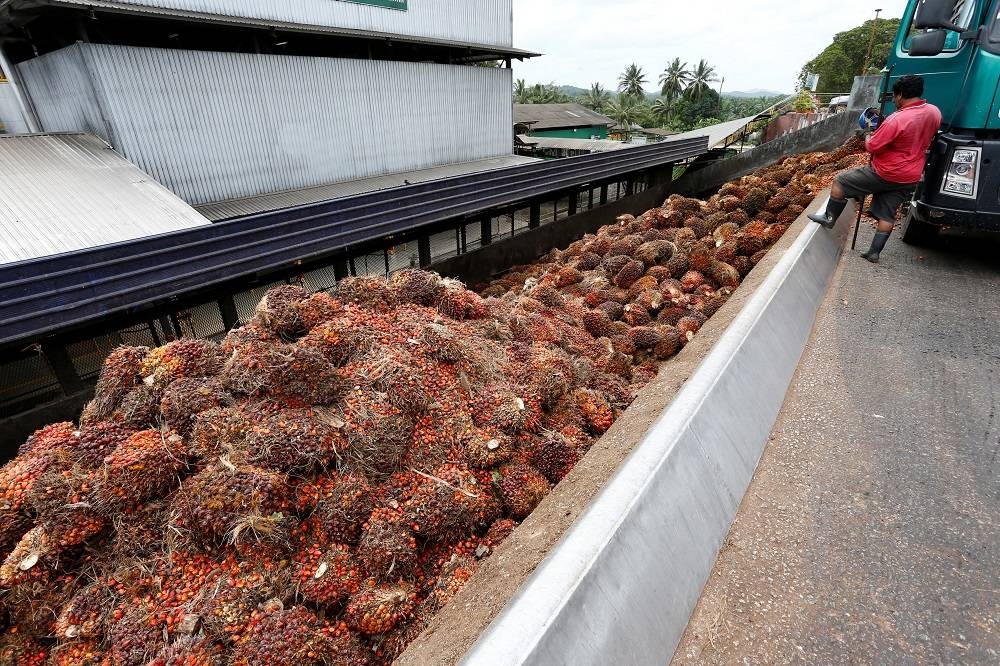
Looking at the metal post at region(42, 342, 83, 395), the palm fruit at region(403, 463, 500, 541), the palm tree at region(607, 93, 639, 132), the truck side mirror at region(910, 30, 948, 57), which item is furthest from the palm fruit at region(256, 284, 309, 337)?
the palm tree at region(607, 93, 639, 132)

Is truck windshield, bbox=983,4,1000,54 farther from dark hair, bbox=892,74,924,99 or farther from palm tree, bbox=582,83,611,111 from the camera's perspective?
palm tree, bbox=582,83,611,111

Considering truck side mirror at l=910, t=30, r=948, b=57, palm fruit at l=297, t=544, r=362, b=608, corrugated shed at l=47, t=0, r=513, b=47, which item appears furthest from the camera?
corrugated shed at l=47, t=0, r=513, b=47

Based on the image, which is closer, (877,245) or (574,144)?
(877,245)

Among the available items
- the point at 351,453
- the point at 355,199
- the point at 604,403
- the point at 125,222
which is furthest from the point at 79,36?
the point at 604,403

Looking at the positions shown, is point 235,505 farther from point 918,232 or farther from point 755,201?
point 755,201

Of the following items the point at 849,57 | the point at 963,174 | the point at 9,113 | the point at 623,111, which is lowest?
the point at 963,174

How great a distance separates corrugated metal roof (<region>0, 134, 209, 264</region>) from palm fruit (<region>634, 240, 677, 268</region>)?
817cm

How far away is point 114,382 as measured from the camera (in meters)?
3.36

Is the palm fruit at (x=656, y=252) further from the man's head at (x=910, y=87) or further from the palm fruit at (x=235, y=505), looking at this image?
the palm fruit at (x=235, y=505)

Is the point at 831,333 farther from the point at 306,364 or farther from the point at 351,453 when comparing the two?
the point at 306,364

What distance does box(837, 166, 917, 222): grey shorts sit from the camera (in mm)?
5130

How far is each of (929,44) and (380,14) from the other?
15204 millimetres

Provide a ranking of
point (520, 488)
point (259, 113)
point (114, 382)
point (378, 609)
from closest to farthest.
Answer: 1. point (378, 609)
2. point (520, 488)
3. point (114, 382)
4. point (259, 113)

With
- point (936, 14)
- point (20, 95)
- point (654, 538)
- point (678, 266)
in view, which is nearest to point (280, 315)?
point (654, 538)
